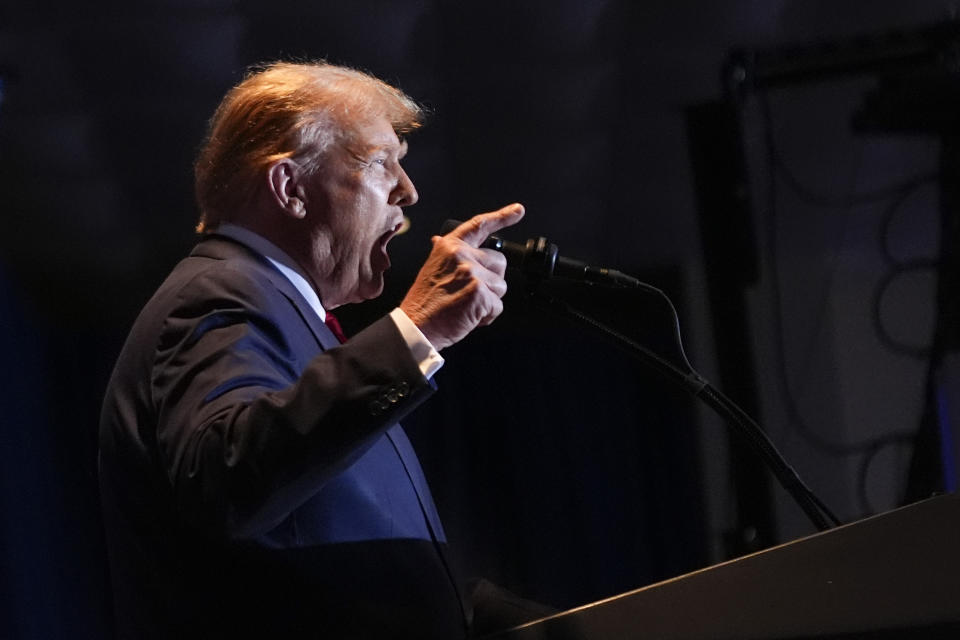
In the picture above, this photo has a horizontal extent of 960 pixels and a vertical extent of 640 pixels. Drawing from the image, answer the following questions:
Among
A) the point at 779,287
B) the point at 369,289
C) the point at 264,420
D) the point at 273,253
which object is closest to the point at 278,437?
the point at 264,420

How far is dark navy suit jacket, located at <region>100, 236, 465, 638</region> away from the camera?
3.02 feet

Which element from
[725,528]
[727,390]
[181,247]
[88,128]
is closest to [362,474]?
[88,128]

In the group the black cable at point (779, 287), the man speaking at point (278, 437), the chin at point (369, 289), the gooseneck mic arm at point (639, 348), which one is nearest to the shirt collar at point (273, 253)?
the man speaking at point (278, 437)

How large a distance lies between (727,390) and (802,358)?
1.30 feet

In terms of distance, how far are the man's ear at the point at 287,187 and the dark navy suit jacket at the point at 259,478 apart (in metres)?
0.14

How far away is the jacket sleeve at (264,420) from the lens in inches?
35.8

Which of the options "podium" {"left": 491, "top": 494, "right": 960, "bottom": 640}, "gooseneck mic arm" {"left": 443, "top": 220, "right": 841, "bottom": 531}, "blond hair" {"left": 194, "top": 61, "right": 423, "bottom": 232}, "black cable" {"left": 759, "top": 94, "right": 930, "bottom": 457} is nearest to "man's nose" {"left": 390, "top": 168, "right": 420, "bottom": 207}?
"blond hair" {"left": 194, "top": 61, "right": 423, "bottom": 232}

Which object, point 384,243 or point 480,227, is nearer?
point 480,227

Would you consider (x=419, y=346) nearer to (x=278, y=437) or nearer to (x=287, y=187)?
(x=278, y=437)

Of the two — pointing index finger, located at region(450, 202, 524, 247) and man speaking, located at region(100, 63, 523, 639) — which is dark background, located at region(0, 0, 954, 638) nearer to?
man speaking, located at region(100, 63, 523, 639)

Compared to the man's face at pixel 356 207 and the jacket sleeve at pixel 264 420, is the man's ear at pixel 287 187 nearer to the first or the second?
the man's face at pixel 356 207

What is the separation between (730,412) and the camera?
1.31m

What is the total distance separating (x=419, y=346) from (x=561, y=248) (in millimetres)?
2447

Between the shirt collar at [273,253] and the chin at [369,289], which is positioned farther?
the chin at [369,289]
